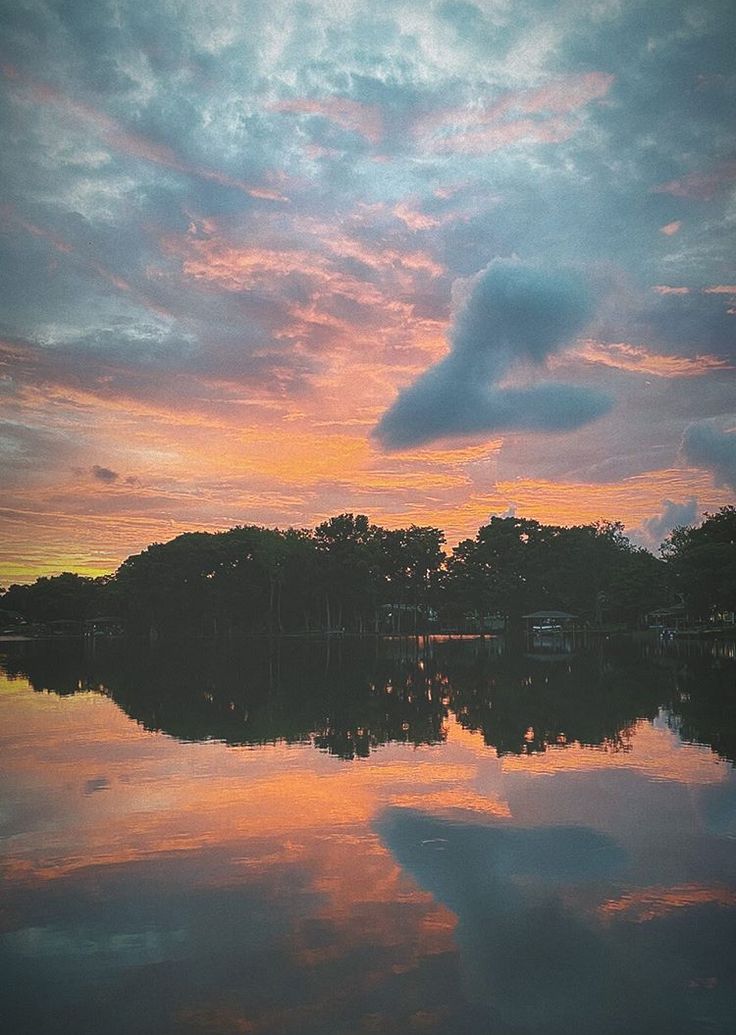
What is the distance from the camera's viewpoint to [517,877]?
8.33 metres

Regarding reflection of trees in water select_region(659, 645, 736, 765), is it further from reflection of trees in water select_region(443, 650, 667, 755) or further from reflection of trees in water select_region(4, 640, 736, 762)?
reflection of trees in water select_region(443, 650, 667, 755)

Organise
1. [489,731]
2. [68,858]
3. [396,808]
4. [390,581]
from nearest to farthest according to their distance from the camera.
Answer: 1. [68,858]
2. [396,808]
3. [489,731]
4. [390,581]

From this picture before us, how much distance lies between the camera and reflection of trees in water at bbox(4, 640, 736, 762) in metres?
17.6

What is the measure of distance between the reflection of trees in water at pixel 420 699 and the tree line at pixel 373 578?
178ft

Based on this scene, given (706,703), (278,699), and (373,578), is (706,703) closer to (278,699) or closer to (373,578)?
(278,699)

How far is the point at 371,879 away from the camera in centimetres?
830

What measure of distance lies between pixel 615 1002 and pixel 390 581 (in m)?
105

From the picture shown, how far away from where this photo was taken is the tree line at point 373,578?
96.7 metres

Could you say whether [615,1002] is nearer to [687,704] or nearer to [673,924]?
[673,924]

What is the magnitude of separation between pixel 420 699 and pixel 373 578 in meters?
77.4

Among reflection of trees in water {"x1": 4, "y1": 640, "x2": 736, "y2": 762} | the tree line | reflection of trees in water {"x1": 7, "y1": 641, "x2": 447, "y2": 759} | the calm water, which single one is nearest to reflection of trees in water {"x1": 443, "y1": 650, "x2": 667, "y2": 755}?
reflection of trees in water {"x1": 4, "y1": 640, "x2": 736, "y2": 762}

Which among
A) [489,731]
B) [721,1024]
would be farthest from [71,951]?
[489,731]

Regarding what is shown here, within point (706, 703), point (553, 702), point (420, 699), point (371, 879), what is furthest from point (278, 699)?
point (371, 879)

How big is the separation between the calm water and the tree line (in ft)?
258
